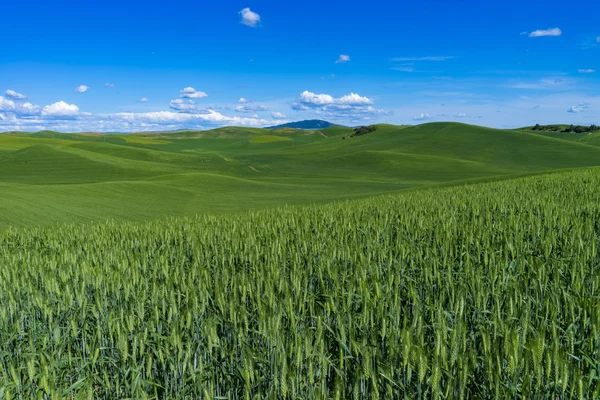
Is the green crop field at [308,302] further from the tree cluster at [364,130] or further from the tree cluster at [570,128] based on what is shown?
the tree cluster at [570,128]

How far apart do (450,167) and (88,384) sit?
204ft

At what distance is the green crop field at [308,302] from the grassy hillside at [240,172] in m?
0.86

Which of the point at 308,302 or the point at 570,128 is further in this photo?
the point at 570,128

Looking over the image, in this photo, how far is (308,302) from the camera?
4867 mm

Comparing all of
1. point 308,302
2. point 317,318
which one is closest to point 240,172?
point 308,302

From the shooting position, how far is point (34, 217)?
776 inches

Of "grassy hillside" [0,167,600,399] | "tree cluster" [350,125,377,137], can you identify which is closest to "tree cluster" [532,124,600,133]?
"tree cluster" [350,125,377,137]

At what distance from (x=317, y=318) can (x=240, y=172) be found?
52423mm

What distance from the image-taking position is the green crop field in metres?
2.84

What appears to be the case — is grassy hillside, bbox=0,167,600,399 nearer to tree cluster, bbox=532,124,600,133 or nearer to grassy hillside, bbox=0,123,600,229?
grassy hillside, bbox=0,123,600,229

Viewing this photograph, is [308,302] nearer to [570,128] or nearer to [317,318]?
[317,318]

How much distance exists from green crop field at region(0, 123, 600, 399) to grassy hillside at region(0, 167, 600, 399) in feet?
0.10

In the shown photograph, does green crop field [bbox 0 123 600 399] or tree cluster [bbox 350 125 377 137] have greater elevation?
tree cluster [bbox 350 125 377 137]

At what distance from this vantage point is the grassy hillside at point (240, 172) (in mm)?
24781
